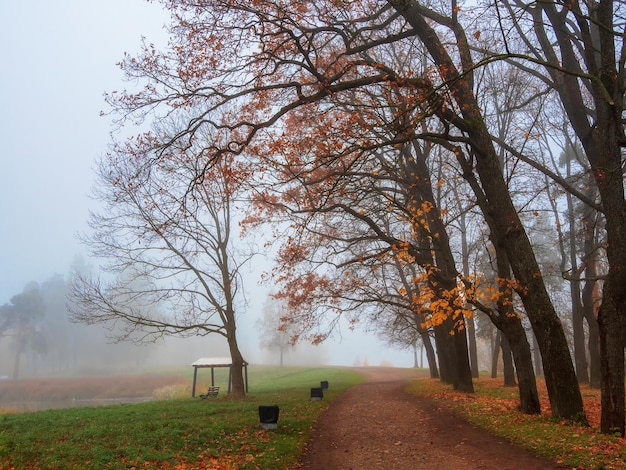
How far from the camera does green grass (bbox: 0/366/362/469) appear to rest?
789 centimetres

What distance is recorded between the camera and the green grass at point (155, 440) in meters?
7.89

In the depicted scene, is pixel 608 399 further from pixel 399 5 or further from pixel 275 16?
pixel 275 16

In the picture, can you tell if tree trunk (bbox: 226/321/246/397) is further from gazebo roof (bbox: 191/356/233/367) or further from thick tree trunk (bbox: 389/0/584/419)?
thick tree trunk (bbox: 389/0/584/419)

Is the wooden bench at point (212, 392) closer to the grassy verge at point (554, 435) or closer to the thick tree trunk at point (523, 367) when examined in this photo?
the grassy verge at point (554, 435)

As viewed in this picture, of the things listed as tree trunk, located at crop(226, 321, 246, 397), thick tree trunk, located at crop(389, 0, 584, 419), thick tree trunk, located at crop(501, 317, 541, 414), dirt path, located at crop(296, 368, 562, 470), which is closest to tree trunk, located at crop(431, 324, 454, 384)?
dirt path, located at crop(296, 368, 562, 470)

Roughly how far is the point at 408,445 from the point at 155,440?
17.7 ft

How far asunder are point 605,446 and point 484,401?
6.88 m

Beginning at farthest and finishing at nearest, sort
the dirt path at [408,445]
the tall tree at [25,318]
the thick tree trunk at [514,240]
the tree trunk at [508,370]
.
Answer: the tall tree at [25,318]
the tree trunk at [508,370]
the thick tree trunk at [514,240]
the dirt path at [408,445]

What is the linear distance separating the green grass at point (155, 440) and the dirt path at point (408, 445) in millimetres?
633

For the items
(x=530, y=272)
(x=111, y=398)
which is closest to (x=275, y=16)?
(x=530, y=272)

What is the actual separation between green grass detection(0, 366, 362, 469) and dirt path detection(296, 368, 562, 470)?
2.08 ft

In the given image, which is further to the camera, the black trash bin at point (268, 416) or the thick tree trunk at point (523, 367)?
the thick tree trunk at point (523, 367)

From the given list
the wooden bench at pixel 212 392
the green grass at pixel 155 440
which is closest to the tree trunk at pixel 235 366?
the wooden bench at pixel 212 392

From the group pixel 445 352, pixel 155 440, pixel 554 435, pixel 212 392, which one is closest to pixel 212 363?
pixel 212 392
